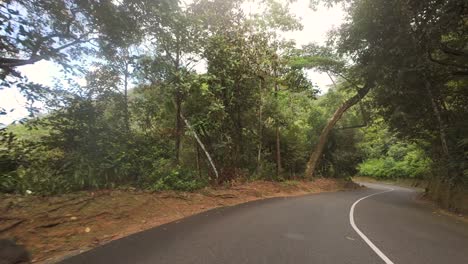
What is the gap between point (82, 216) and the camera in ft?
28.1

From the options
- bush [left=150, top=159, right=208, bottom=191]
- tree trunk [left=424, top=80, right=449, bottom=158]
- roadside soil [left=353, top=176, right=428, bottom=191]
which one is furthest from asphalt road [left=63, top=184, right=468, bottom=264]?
roadside soil [left=353, top=176, right=428, bottom=191]

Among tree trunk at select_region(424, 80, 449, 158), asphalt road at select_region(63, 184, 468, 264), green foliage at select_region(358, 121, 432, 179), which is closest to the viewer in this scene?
asphalt road at select_region(63, 184, 468, 264)

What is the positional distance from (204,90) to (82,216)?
8270mm

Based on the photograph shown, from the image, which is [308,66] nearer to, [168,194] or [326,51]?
[326,51]

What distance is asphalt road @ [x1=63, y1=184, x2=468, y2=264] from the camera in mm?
6086

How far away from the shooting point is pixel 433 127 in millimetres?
18078

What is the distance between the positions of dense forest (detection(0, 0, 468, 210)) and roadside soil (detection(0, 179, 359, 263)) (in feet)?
2.35

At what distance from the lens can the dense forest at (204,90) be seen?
8.99 m

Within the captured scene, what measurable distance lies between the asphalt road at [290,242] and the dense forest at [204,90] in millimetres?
3565

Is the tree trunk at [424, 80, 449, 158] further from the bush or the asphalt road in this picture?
the bush

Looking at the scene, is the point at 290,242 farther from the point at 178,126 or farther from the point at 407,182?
the point at 407,182

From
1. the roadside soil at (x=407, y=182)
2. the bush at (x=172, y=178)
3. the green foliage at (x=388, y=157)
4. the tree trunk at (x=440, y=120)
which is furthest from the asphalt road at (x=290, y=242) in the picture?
the roadside soil at (x=407, y=182)

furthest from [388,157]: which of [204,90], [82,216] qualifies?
[82,216]

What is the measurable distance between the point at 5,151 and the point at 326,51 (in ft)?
71.7
